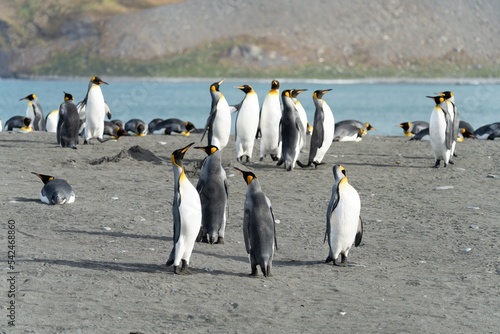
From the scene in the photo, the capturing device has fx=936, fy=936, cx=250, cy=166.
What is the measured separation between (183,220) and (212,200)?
92 cm

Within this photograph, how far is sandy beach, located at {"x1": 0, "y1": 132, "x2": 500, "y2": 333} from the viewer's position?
4.97 meters

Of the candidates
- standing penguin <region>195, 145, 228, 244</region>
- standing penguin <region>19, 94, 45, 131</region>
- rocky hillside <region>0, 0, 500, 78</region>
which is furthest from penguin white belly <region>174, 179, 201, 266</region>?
rocky hillside <region>0, 0, 500, 78</region>

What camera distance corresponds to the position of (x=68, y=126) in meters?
12.3

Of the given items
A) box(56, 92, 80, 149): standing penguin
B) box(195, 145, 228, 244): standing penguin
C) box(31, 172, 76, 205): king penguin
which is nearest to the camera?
box(195, 145, 228, 244): standing penguin

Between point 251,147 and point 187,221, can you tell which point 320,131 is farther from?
point 187,221

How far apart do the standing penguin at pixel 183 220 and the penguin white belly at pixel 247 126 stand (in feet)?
17.6

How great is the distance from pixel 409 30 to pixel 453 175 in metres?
110

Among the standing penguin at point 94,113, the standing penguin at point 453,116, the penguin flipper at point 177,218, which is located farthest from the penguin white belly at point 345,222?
the standing penguin at point 94,113

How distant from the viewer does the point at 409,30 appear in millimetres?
117375

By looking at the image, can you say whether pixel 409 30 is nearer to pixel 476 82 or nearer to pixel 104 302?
pixel 476 82

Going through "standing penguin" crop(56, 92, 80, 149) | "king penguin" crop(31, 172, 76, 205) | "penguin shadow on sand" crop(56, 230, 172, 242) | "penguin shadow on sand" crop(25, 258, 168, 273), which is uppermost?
"standing penguin" crop(56, 92, 80, 149)

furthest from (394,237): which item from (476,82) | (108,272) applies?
(476,82)

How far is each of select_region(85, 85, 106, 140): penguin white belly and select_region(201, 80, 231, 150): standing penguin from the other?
2.49 meters

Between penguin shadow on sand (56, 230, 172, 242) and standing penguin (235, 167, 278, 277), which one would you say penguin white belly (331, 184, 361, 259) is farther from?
penguin shadow on sand (56, 230, 172, 242)
